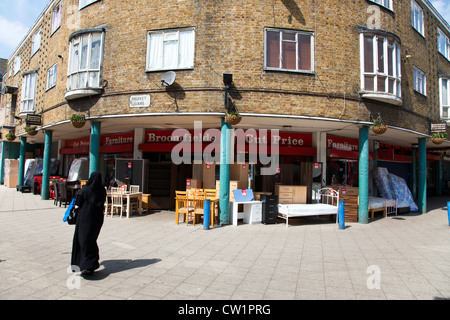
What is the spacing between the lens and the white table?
962 centimetres

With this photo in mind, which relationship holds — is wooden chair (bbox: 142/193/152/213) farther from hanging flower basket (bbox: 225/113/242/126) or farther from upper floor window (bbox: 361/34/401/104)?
upper floor window (bbox: 361/34/401/104)

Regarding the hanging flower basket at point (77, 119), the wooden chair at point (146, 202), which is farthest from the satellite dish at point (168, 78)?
the wooden chair at point (146, 202)

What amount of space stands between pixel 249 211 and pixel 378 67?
740 cm

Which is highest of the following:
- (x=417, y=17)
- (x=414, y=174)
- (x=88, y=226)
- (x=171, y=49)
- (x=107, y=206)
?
(x=417, y=17)

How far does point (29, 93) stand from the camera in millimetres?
17625

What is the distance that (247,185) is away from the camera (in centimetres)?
1076

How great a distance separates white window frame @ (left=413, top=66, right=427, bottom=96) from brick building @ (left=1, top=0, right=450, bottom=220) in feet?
0.34

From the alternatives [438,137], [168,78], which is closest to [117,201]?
[168,78]

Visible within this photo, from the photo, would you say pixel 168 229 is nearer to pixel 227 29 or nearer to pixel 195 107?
pixel 195 107

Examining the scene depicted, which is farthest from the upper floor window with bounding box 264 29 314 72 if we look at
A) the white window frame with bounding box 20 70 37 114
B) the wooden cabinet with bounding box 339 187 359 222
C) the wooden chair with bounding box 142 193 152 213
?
the white window frame with bounding box 20 70 37 114

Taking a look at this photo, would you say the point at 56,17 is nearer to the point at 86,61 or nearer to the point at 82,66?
the point at 82,66

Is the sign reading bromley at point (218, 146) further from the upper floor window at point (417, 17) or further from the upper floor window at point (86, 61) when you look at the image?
the upper floor window at point (417, 17)

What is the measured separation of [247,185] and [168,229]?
3456 millimetres
